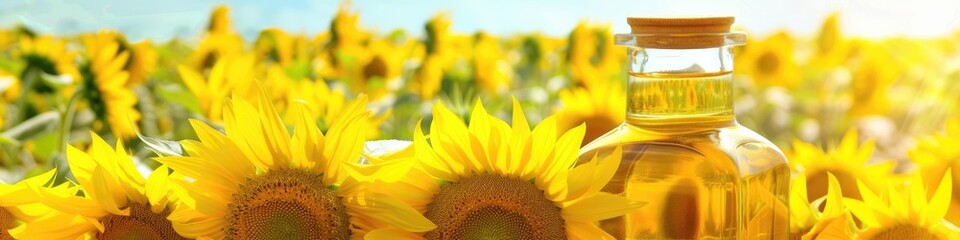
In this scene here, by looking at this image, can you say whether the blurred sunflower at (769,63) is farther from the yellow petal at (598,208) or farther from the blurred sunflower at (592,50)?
the yellow petal at (598,208)

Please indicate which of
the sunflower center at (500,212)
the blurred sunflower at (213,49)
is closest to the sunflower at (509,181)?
the sunflower center at (500,212)

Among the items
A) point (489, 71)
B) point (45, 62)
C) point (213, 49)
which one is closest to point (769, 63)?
point (489, 71)

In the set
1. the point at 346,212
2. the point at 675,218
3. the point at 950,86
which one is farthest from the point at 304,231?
the point at 950,86

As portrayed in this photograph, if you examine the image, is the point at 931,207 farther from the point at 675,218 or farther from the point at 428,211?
the point at 428,211

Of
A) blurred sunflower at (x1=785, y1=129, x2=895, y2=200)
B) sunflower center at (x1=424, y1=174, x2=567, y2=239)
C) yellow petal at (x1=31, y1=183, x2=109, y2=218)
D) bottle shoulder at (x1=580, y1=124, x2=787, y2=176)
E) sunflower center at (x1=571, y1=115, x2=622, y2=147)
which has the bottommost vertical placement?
sunflower center at (x1=571, y1=115, x2=622, y2=147)

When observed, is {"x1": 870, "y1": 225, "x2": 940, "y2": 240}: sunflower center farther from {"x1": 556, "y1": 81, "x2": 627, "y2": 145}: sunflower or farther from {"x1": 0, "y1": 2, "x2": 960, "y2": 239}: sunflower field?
{"x1": 556, "y1": 81, "x2": 627, "y2": 145}: sunflower

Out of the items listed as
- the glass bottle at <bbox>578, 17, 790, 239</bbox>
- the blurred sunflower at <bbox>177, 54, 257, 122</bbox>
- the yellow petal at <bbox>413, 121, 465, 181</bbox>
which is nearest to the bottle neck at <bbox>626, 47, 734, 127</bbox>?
the glass bottle at <bbox>578, 17, 790, 239</bbox>

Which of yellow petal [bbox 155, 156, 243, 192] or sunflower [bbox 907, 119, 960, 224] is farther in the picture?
sunflower [bbox 907, 119, 960, 224]
